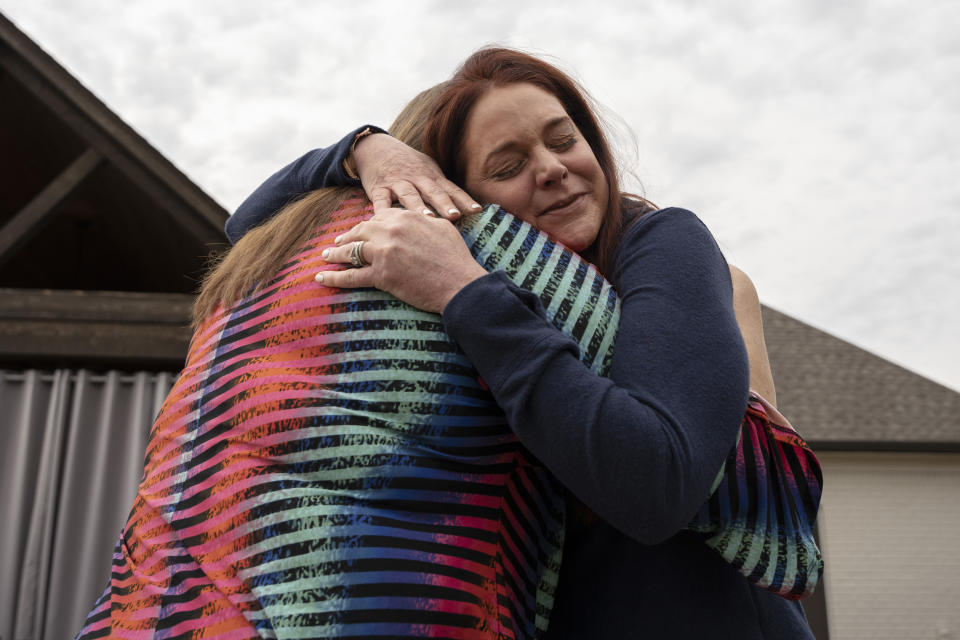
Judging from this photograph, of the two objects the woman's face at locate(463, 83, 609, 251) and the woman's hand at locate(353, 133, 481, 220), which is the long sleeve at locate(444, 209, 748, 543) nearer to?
the woman's hand at locate(353, 133, 481, 220)

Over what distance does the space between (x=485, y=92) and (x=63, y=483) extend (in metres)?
4.43

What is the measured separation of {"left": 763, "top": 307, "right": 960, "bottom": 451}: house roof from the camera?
629 inches

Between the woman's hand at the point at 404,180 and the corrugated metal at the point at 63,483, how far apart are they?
407 cm

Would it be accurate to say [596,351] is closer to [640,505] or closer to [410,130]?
[640,505]

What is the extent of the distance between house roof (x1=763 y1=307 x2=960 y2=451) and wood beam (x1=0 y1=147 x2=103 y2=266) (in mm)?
13229

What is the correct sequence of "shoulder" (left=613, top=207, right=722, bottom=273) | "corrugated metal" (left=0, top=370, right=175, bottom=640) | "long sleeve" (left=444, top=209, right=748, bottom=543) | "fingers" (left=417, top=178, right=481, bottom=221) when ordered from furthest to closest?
"corrugated metal" (left=0, top=370, right=175, bottom=640) → "fingers" (left=417, top=178, right=481, bottom=221) → "shoulder" (left=613, top=207, right=722, bottom=273) → "long sleeve" (left=444, top=209, right=748, bottom=543)

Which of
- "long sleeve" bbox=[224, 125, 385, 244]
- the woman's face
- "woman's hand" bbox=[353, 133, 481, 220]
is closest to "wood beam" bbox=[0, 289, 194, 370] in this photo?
"long sleeve" bbox=[224, 125, 385, 244]

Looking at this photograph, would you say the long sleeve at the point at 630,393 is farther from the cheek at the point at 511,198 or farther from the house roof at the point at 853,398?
the house roof at the point at 853,398

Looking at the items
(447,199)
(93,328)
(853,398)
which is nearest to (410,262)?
(447,199)

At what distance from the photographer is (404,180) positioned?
57.4 inches

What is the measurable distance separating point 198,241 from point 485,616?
4.76 metres

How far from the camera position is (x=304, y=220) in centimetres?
143

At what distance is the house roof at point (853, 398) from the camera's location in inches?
629

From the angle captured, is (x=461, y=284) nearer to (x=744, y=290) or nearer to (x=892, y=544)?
(x=744, y=290)
